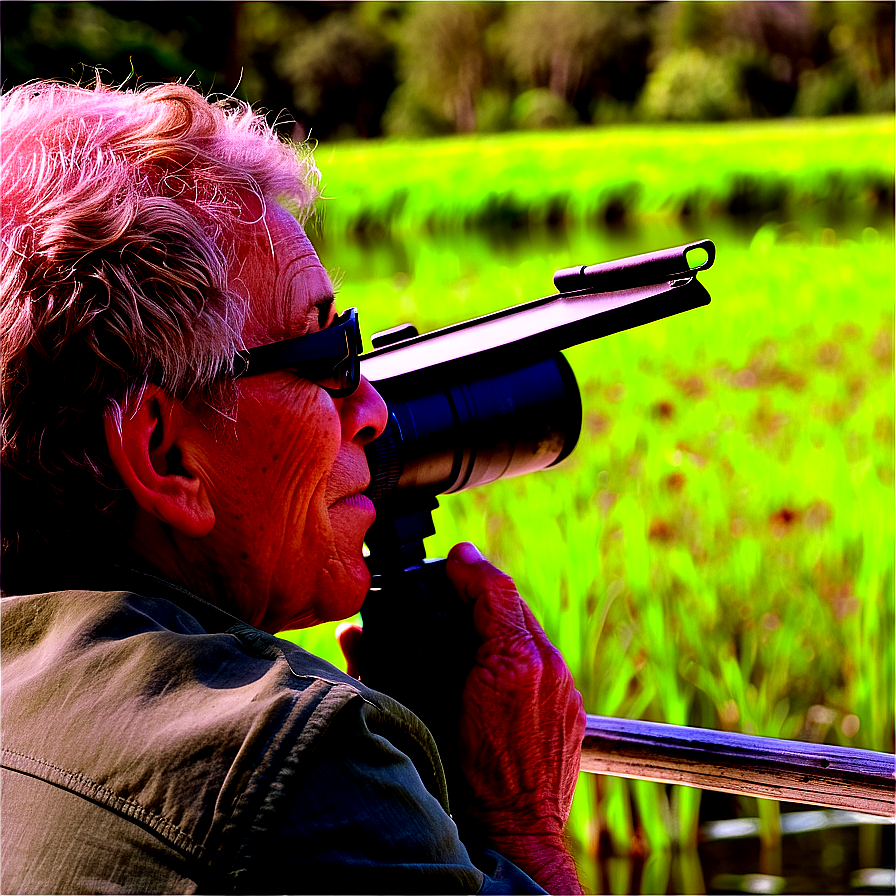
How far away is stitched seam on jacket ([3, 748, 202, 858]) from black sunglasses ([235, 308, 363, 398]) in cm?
30

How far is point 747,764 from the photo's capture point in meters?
1.10

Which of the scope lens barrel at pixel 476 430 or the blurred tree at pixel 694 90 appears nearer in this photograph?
the scope lens barrel at pixel 476 430

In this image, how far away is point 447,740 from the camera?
91 cm

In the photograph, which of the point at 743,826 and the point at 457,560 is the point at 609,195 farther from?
the point at 457,560

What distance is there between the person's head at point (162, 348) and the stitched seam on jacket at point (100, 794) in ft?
0.57

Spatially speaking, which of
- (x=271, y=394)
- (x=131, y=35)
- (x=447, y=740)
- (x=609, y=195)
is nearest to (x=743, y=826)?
(x=447, y=740)

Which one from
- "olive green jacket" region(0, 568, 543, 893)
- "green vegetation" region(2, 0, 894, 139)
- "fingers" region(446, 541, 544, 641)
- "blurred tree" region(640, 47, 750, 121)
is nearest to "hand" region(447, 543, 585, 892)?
"fingers" region(446, 541, 544, 641)

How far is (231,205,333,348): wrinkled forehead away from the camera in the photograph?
0.78 m

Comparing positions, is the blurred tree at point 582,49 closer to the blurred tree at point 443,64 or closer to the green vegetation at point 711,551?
the blurred tree at point 443,64

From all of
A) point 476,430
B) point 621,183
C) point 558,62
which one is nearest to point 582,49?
point 558,62

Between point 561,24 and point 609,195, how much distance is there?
1076 centimetres

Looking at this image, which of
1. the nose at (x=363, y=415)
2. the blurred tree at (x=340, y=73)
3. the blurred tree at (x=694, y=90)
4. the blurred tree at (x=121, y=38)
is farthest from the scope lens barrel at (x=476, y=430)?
the blurred tree at (x=694, y=90)

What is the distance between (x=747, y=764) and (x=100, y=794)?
0.76 metres

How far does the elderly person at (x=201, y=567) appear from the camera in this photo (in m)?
0.56
